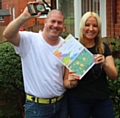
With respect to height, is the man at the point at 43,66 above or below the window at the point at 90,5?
below

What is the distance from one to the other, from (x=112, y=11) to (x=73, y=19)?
6.77ft

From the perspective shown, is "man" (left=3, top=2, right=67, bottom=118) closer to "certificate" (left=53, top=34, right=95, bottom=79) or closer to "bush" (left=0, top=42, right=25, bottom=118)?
"certificate" (left=53, top=34, right=95, bottom=79)

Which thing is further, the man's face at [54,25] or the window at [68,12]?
the window at [68,12]

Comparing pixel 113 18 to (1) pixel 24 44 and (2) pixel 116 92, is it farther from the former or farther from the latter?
(1) pixel 24 44

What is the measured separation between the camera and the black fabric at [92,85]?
313cm

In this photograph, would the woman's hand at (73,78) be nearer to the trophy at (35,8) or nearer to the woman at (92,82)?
the woman at (92,82)

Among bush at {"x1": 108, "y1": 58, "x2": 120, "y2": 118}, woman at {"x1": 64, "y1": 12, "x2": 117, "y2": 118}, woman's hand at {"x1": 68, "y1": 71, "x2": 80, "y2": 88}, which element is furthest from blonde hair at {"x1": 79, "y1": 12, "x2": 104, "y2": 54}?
bush at {"x1": 108, "y1": 58, "x2": 120, "y2": 118}

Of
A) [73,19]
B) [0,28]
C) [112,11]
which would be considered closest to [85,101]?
[112,11]

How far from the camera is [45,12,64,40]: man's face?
9.70ft

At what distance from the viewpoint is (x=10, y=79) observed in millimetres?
4852

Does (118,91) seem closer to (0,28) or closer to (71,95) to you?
(71,95)

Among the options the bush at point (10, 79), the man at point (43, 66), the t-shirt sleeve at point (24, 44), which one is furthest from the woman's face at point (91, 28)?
the bush at point (10, 79)

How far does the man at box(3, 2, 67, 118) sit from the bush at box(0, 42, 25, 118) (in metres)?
1.78

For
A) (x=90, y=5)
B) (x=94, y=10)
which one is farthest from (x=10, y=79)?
(x=90, y=5)
